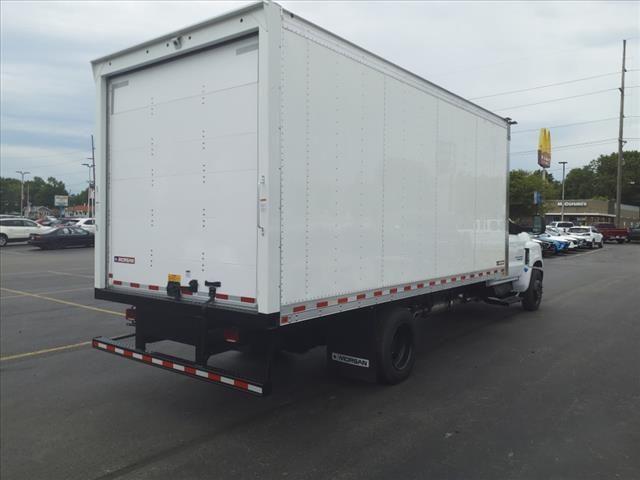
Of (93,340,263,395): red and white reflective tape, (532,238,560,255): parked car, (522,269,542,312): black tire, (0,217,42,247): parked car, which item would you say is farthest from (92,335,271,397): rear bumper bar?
(0,217,42,247): parked car

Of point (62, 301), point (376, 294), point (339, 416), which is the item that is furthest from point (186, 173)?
A: point (62, 301)

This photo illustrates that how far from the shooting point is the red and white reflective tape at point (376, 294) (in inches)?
165

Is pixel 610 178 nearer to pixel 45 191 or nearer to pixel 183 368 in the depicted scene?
pixel 183 368

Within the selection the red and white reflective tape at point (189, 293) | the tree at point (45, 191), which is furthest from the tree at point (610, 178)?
the tree at point (45, 191)

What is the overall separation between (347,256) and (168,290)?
1.72 m

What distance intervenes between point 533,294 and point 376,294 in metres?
6.37

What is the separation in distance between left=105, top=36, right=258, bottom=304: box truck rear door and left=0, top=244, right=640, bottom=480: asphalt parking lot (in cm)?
125

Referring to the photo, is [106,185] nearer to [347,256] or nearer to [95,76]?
[95,76]

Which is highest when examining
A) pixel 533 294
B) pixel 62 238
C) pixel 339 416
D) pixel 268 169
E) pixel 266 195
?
pixel 268 169

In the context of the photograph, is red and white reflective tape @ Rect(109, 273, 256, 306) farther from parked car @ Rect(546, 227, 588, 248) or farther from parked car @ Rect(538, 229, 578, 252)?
parked car @ Rect(546, 227, 588, 248)

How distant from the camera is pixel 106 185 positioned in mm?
5383

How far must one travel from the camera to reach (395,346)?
5773 mm

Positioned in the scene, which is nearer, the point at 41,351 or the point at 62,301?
the point at 41,351

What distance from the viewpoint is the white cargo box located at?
409 centimetres
